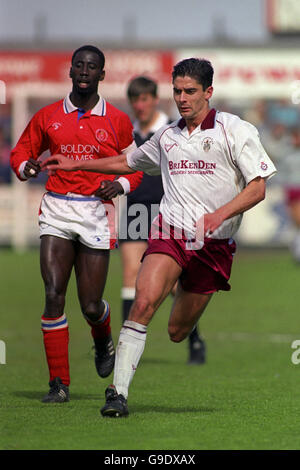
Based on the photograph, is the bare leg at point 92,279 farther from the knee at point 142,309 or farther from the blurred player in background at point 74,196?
the knee at point 142,309

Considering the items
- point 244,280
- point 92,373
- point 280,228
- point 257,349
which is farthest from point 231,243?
point 280,228

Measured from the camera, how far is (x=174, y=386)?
938cm

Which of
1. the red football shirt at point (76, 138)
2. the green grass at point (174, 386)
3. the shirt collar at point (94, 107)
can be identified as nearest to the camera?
the green grass at point (174, 386)

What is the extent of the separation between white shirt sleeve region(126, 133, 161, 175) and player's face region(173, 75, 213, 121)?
1.04ft

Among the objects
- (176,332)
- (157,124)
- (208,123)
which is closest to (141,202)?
(157,124)

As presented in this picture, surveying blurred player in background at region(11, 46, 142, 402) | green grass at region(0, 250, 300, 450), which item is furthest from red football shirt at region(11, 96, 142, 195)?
green grass at region(0, 250, 300, 450)

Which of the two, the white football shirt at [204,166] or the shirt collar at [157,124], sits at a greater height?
the shirt collar at [157,124]

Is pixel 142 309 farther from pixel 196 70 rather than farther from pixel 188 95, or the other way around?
pixel 196 70

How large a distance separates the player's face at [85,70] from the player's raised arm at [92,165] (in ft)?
2.28

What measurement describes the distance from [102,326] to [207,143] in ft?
6.83

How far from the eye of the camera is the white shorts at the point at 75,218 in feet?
27.4

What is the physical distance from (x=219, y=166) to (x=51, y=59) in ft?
107

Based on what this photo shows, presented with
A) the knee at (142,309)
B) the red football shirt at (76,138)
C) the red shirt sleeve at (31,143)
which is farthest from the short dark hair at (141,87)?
the knee at (142,309)

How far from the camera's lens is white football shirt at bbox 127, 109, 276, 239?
7.53m
